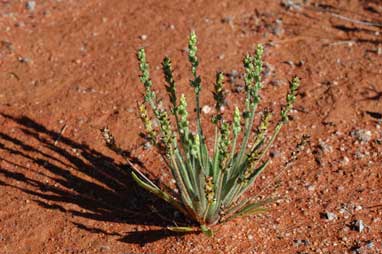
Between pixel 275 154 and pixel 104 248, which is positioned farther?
pixel 275 154

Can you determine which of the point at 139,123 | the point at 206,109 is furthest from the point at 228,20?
the point at 139,123

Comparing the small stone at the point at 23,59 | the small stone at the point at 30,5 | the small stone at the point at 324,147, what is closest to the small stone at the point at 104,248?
the small stone at the point at 324,147

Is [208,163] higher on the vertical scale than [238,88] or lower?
higher

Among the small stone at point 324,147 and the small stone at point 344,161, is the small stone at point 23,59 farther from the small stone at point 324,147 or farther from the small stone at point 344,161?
the small stone at point 344,161

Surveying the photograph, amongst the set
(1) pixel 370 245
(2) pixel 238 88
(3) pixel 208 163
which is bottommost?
(1) pixel 370 245

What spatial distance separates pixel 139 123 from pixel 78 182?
0.70 meters

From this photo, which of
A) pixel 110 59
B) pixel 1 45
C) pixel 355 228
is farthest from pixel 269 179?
pixel 1 45

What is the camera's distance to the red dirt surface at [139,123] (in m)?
3.35

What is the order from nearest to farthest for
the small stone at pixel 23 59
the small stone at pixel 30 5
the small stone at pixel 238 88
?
the small stone at pixel 238 88, the small stone at pixel 23 59, the small stone at pixel 30 5

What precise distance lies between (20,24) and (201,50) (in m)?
1.71

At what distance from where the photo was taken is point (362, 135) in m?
3.90

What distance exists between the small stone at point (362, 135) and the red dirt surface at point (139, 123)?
1 centimetres

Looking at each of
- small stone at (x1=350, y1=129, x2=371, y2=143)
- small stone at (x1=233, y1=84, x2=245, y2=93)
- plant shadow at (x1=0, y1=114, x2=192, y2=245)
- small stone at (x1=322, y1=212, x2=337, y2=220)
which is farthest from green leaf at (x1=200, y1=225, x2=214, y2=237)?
small stone at (x1=233, y1=84, x2=245, y2=93)

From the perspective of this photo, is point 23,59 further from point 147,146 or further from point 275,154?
point 275,154
